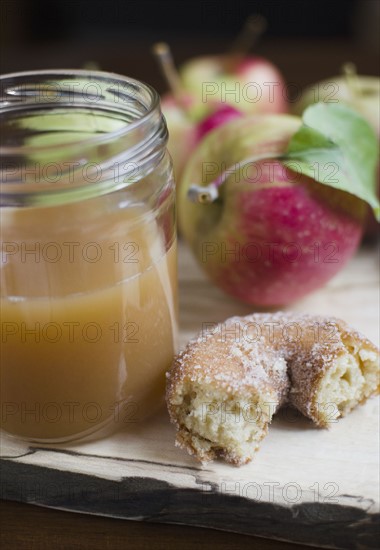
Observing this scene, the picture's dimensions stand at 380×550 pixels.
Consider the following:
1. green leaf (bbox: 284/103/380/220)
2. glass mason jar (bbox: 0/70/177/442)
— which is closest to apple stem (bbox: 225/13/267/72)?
green leaf (bbox: 284/103/380/220)

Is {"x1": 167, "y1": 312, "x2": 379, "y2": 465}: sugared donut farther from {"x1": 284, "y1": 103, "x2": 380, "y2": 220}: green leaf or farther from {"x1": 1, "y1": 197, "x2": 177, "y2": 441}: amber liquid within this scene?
{"x1": 284, "y1": 103, "x2": 380, "y2": 220}: green leaf

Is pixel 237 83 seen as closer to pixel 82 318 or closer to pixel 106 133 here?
pixel 106 133

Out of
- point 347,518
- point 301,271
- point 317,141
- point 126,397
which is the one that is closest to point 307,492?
point 347,518

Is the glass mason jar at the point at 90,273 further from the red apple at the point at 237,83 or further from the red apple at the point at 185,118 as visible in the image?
the red apple at the point at 237,83

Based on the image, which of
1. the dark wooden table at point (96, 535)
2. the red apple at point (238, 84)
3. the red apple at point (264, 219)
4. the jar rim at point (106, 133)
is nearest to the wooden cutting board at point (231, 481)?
the dark wooden table at point (96, 535)

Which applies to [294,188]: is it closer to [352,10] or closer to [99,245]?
[99,245]

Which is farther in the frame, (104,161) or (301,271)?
(301,271)
